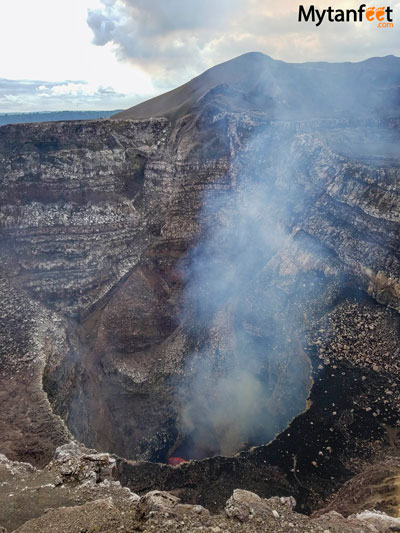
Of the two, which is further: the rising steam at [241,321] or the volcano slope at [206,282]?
the rising steam at [241,321]

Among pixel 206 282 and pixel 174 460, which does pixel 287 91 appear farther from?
pixel 174 460

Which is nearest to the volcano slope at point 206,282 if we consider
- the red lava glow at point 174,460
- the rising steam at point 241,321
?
the rising steam at point 241,321

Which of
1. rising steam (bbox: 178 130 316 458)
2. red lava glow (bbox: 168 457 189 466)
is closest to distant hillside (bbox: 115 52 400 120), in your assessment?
rising steam (bbox: 178 130 316 458)

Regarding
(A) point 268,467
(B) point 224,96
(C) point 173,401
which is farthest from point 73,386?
(B) point 224,96

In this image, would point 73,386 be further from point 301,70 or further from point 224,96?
point 301,70

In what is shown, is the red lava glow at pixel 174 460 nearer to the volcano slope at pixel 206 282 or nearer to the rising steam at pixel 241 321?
the volcano slope at pixel 206 282

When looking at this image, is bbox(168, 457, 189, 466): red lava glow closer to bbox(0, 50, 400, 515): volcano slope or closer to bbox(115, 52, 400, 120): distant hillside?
bbox(0, 50, 400, 515): volcano slope

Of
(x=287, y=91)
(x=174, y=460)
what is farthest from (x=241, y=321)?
(x=287, y=91)

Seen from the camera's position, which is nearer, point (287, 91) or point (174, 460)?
point (174, 460)

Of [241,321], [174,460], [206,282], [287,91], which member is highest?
[287,91]
